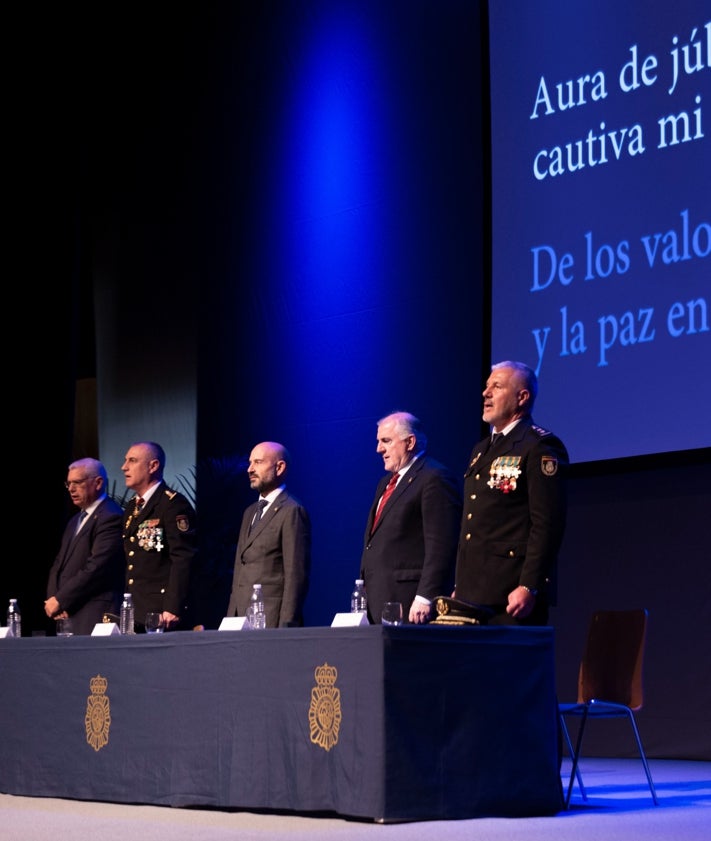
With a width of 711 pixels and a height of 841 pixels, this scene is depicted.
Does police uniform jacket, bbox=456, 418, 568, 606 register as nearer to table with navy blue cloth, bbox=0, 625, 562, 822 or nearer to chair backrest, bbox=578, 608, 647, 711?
table with navy blue cloth, bbox=0, 625, 562, 822

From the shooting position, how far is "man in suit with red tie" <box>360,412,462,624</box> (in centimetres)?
485

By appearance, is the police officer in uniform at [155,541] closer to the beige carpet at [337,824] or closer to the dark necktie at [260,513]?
the dark necktie at [260,513]

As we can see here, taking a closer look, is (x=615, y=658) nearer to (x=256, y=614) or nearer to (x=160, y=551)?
(x=256, y=614)

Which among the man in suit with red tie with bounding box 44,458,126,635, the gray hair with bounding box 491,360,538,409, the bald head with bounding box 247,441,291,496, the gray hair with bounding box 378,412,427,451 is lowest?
the man in suit with red tie with bounding box 44,458,126,635

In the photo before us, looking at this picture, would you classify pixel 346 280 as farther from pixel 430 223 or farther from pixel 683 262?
pixel 683 262

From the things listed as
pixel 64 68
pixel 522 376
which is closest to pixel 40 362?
pixel 64 68

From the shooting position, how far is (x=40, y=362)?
30.7 ft

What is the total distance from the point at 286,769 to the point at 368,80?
5.13 meters

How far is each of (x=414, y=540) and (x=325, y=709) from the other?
3.98 ft

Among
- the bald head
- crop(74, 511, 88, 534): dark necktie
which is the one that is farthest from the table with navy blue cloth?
crop(74, 511, 88, 534): dark necktie

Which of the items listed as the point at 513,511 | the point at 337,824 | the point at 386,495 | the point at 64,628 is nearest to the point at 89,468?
the point at 64,628

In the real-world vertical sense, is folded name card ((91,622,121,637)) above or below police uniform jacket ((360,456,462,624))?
below

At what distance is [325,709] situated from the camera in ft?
12.8

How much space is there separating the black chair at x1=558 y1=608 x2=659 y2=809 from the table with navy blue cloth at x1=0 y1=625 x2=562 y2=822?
725 mm
